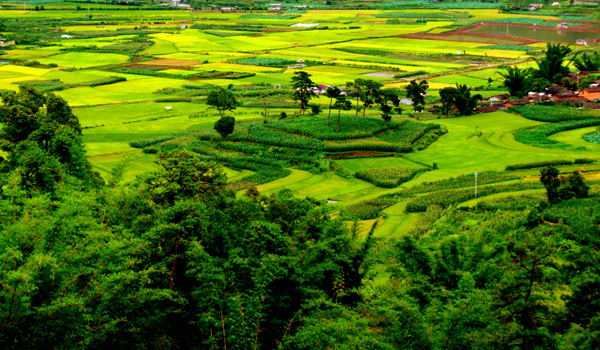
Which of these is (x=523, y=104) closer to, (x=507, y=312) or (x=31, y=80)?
(x=507, y=312)

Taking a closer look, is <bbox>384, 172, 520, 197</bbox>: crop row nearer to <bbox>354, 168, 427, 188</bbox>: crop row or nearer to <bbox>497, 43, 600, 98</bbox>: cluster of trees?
<bbox>354, 168, 427, 188</bbox>: crop row

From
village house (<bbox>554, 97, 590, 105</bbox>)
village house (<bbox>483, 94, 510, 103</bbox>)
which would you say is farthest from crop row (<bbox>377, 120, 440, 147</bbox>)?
village house (<bbox>554, 97, 590, 105</bbox>)

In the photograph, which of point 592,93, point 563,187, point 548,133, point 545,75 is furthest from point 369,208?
point 545,75

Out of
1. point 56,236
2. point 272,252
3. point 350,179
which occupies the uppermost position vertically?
point 56,236

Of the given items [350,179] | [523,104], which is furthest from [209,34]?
[350,179]

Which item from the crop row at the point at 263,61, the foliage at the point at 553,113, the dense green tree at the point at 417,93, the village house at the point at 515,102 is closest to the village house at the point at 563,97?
the village house at the point at 515,102

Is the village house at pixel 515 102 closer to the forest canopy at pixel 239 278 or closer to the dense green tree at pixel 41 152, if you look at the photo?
the forest canopy at pixel 239 278
